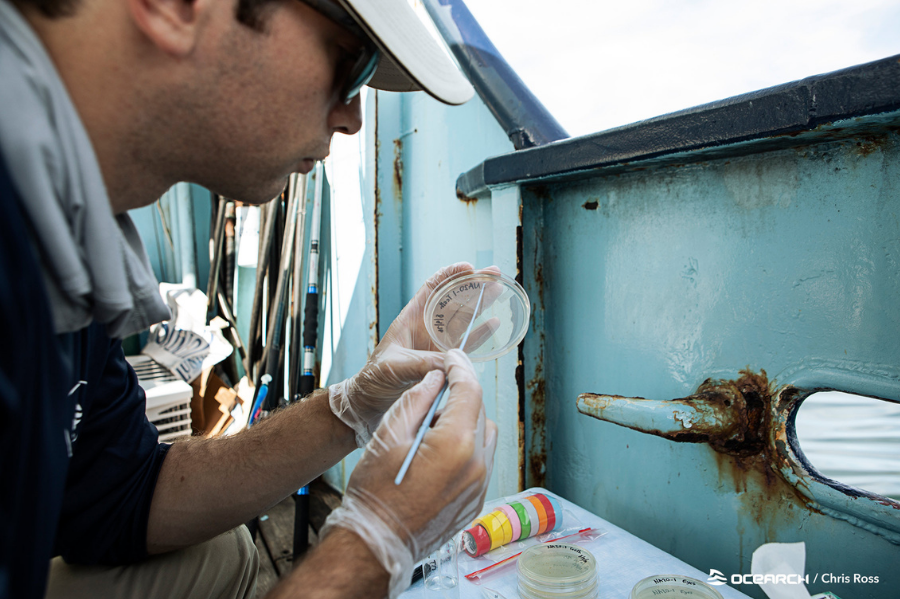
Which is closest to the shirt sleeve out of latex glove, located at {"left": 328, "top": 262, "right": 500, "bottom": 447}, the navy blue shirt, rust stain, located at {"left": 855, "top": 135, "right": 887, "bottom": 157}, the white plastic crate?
the navy blue shirt

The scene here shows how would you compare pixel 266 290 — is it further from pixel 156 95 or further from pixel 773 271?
pixel 773 271

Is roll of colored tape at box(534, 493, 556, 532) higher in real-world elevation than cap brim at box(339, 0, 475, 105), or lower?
lower

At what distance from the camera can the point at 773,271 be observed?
103 centimetres

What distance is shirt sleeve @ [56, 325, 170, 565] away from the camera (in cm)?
108

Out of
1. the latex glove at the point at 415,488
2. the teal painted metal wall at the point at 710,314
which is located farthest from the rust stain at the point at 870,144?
the latex glove at the point at 415,488

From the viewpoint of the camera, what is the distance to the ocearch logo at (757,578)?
3.31ft

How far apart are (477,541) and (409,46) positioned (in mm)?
1006

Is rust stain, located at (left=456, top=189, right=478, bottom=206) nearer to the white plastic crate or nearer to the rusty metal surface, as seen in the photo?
the rusty metal surface

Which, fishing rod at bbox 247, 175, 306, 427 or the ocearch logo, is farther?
fishing rod at bbox 247, 175, 306, 427

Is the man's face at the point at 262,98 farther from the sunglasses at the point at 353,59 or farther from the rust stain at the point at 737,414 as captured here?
the rust stain at the point at 737,414

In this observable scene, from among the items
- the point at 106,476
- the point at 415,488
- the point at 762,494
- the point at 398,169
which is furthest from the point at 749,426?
the point at 398,169

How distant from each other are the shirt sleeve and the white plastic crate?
187 cm

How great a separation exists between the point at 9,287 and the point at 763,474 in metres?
1.31

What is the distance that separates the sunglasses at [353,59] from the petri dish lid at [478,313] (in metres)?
0.51
